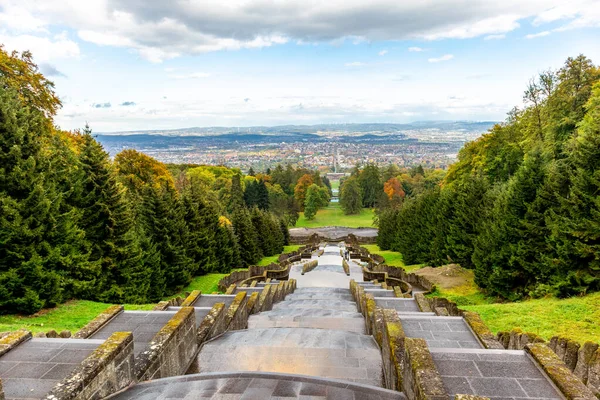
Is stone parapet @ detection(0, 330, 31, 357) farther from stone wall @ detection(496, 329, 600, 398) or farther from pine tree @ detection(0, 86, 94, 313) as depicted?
stone wall @ detection(496, 329, 600, 398)

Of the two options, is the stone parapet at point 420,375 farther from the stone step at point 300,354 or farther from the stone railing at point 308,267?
the stone railing at point 308,267

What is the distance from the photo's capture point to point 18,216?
1288 centimetres

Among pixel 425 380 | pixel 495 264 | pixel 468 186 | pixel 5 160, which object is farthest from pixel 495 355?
pixel 468 186


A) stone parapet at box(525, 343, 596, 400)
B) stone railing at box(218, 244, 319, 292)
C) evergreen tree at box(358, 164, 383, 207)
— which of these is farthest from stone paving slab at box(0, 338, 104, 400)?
evergreen tree at box(358, 164, 383, 207)

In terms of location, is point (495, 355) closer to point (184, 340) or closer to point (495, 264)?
point (184, 340)

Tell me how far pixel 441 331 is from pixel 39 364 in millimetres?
7221

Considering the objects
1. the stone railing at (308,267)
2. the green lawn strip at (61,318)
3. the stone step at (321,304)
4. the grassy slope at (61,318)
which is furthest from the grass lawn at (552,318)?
the stone railing at (308,267)

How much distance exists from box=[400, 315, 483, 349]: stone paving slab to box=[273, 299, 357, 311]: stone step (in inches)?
168

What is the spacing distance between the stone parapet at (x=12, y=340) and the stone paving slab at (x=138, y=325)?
4.24ft

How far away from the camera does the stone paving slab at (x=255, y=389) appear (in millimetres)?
4516

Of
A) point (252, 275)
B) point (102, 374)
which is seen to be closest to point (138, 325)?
point (102, 374)

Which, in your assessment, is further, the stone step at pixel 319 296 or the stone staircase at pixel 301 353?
the stone step at pixel 319 296

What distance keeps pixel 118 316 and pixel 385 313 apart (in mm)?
6148

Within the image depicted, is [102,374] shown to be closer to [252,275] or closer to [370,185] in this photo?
[252,275]
